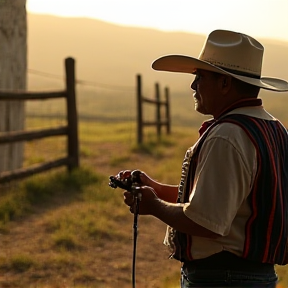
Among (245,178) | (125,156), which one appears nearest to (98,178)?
→ (125,156)

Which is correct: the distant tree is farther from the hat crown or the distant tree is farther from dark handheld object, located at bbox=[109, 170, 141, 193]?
the hat crown

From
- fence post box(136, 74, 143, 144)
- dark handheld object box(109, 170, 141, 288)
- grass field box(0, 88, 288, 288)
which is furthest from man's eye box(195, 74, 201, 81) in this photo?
fence post box(136, 74, 143, 144)

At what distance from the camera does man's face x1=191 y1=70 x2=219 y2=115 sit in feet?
7.27

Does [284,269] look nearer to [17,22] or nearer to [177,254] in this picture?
[177,254]

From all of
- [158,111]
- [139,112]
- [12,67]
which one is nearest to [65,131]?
[12,67]

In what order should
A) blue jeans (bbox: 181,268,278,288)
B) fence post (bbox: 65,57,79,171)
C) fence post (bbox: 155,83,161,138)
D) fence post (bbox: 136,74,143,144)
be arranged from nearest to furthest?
blue jeans (bbox: 181,268,278,288)
fence post (bbox: 65,57,79,171)
fence post (bbox: 136,74,143,144)
fence post (bbox: 155,83,161,138)

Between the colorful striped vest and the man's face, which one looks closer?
the colorful striped vest

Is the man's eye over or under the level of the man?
over

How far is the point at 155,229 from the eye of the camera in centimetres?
622

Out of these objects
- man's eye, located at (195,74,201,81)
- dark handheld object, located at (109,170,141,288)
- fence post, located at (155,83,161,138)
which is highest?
man's eye, located at (195,74,201,81)

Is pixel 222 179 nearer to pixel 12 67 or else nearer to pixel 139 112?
pixel 12 67

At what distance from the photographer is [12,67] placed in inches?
303

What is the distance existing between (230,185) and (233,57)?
1.50 feet

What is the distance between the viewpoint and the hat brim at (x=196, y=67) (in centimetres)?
216
